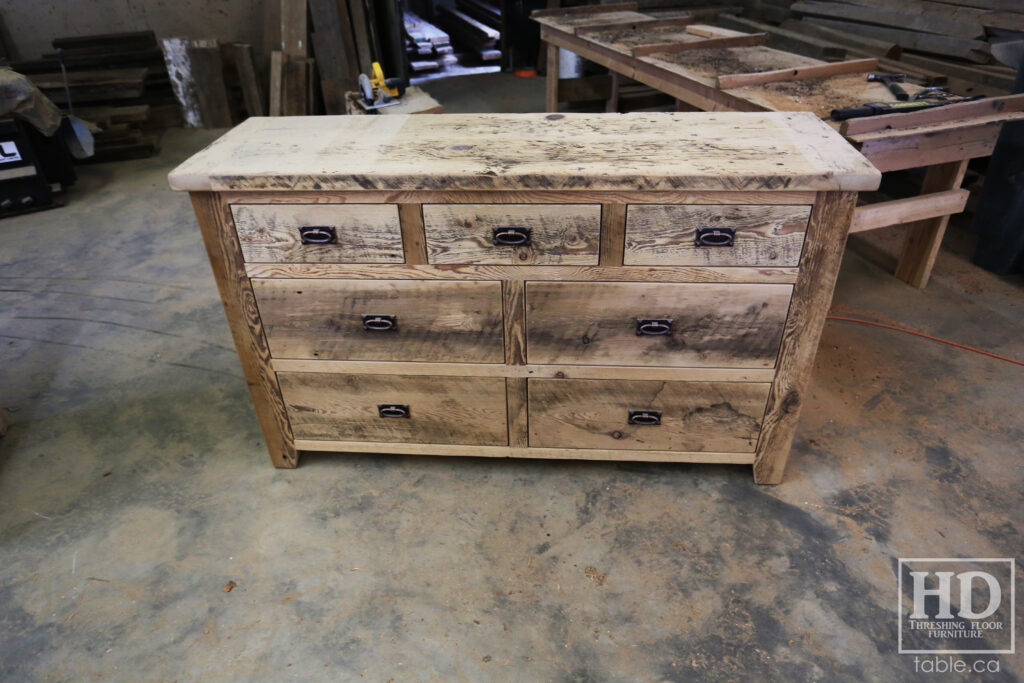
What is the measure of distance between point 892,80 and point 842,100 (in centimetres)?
42

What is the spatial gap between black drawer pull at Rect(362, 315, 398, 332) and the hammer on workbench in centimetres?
233

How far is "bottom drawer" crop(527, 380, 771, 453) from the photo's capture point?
2.10 meters

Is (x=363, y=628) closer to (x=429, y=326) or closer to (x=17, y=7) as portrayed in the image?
(x=429, y=326)

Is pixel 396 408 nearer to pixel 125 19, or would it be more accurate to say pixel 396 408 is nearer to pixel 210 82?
pixel 210 82

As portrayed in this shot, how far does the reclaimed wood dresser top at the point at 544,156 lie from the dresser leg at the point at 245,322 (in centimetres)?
12

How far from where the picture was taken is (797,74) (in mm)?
3035

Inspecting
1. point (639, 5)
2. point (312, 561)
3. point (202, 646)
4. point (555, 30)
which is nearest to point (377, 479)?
point (312, 561)

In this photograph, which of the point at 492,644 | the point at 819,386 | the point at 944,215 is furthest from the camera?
the point at 944,215

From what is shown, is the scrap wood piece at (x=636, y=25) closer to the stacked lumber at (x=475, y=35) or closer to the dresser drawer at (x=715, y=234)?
the dresser drawer at (x=715, y=234)

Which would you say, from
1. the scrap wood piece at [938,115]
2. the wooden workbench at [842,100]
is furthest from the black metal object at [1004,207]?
the scrap wood piece at [938,115]

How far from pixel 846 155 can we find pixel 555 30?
3160mm

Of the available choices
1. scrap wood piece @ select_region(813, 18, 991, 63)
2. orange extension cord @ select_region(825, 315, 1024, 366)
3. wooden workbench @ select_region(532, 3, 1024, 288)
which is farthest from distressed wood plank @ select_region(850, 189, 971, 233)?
scrap wood piece @ select_region(813, 18, 991, 63)

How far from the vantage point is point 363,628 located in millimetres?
1832

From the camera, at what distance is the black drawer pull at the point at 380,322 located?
80.4 inches
